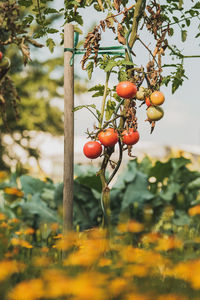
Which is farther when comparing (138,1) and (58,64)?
(58,64)

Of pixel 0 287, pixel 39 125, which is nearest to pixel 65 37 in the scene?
pixel 0 287

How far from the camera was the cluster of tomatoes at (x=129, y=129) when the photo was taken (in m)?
2.04

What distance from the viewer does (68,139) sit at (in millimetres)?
2428

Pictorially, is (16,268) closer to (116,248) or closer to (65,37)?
(116,248)

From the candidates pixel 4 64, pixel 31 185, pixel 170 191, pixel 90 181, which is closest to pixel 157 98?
pixel 4 64

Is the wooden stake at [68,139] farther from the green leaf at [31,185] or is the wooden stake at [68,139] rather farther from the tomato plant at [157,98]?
the green leaf at [31,185]

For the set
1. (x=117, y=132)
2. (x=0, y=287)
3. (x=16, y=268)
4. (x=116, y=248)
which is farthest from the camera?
(x=116, y=248)

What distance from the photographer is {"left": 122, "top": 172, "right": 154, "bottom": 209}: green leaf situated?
378cm

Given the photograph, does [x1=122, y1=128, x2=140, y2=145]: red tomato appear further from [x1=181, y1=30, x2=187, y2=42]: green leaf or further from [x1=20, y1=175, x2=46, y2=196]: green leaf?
[x1=20, y1=175, x2=46, y2=196]: green leaf

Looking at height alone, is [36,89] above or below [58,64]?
below

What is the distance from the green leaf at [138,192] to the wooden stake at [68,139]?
1.45 metres

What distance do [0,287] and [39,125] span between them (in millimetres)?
12652

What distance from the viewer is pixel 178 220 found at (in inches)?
156

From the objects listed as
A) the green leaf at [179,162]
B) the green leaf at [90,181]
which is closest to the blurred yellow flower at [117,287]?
the green leaf at [90,181]
